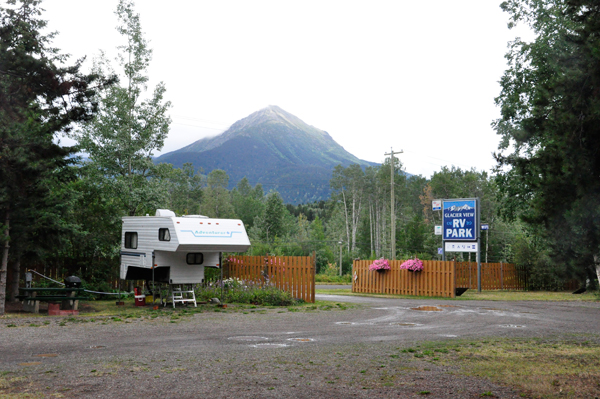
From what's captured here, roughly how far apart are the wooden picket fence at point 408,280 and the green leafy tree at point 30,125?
1560 centimetres

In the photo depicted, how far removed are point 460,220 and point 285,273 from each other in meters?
11.5

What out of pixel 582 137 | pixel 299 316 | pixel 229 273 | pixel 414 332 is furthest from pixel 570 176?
pixel 229 273

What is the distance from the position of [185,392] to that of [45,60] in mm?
11490

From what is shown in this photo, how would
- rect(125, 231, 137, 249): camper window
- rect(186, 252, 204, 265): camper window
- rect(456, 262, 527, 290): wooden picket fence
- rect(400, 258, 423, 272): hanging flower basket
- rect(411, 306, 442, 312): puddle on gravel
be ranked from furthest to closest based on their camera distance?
rect(456, 262, 527, 290): wooden picket fence < rect(400, 258, 423, 272): hanging flower basket < rect(125, 231, 137, 249): camper window < rect(186, 252, 204, 265): camper window < rect(411, 306, 442, 312): puddle on gravel

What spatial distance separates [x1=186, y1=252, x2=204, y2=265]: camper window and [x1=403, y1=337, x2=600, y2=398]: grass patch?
30.6 ft

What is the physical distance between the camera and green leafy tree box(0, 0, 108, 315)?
12.5m

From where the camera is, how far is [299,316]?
13.7 metres

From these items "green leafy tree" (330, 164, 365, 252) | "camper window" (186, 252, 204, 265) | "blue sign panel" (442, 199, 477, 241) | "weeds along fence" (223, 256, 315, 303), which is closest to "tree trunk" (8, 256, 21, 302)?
"camper window" (186, 252, 204, 265)

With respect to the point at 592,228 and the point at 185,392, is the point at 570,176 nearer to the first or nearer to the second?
the point at 592,228

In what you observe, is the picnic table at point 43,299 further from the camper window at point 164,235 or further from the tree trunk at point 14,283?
the camper window at point 164,235

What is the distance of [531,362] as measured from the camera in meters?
7.12

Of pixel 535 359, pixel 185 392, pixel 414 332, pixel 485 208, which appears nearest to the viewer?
pixel 185 392

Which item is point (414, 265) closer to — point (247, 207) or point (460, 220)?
point (460, 220)

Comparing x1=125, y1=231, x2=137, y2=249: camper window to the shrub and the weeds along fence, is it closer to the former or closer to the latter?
the shrub
